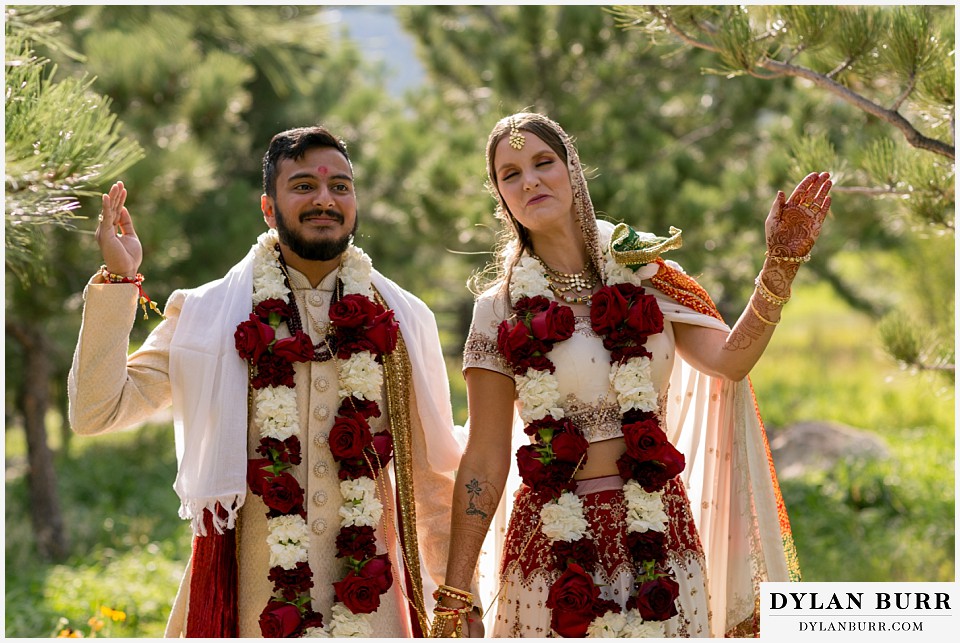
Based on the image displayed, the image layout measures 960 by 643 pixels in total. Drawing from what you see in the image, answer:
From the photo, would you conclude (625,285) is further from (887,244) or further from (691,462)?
(887,244)

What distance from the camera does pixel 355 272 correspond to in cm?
319

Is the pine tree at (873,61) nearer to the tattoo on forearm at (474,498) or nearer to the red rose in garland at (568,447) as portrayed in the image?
the red rose in garland at (568,447)

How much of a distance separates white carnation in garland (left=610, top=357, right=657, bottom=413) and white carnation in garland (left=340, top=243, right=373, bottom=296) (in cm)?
77

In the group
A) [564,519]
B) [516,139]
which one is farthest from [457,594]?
[516,139]

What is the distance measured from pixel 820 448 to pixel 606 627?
5.91 m

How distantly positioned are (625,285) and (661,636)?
98 centimetres

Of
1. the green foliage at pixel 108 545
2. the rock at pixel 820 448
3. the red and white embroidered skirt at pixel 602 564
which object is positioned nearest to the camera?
the red and white embroidered skirt at pixel 602 564

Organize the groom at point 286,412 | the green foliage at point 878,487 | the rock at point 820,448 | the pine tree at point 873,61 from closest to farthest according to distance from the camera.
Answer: the groom at point 286,412, the pine tree at point 873,61, the green foliage at point 878,487, the rock at point 820,448

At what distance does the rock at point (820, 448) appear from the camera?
26.7ft

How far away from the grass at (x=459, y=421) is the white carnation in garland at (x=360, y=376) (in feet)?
7.46

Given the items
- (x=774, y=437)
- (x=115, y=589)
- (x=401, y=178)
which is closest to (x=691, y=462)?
(x=115, y=589)

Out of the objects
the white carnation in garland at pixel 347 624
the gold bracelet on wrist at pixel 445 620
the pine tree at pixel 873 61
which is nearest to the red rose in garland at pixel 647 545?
the gold bracelet on wrist at pixel 445 620

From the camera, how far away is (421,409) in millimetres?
3211

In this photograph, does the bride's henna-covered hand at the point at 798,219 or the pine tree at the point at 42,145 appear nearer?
the bride's henna-covered hand at the point at 798,219
